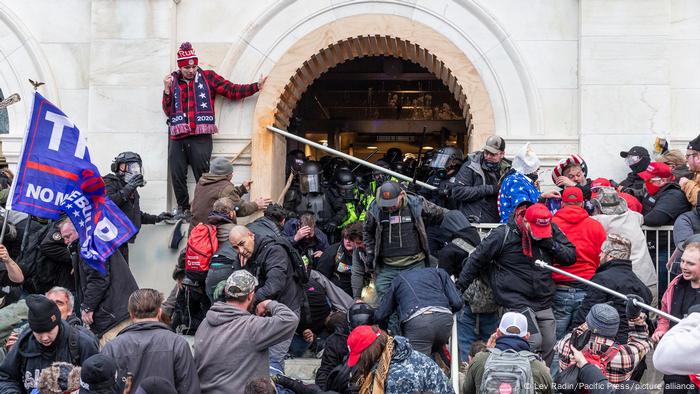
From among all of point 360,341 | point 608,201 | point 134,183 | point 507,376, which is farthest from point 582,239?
point 134,183

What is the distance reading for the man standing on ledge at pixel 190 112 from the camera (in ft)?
48.1

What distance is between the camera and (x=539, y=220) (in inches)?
429

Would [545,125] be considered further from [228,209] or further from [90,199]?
[90,199]

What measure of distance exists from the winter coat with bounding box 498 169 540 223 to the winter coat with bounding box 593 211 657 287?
2.30 feet

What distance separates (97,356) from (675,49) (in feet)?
30.3

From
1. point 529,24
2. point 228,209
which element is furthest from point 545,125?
point 228,209

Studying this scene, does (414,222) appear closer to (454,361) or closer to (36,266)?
(454,361)

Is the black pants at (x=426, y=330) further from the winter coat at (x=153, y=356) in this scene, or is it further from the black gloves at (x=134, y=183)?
the black gloves at (x=134, y=183)

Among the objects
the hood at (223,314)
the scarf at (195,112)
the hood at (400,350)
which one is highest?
the scarf at (195,112)

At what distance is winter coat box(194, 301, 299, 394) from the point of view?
30.4 ft

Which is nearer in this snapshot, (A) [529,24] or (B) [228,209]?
(B) [228,209]

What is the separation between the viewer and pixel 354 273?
39.7ft

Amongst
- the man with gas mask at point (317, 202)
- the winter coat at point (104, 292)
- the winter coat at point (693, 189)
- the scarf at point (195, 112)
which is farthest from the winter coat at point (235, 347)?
the man with gas mask at point (317, 202)

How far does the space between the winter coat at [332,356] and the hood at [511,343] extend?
1.59 metres
